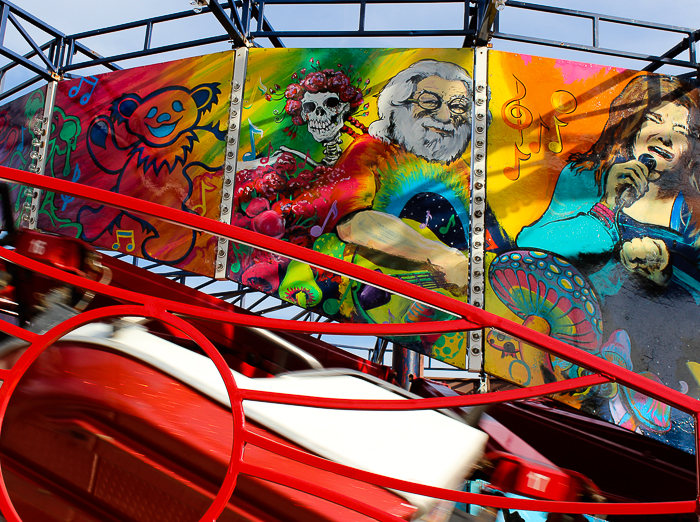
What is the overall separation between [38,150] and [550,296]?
356 cm

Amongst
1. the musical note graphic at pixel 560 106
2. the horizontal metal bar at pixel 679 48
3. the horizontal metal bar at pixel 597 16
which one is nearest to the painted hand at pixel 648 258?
the musical note graphic at pixel 560 106

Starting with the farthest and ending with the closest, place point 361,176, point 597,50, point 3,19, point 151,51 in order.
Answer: point 3,19 → point 151,51 → point 597,50 → point 361,176

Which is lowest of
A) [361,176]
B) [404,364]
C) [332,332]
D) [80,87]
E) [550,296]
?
[404,364]

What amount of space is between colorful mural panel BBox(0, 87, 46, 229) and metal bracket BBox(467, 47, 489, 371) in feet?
9.91

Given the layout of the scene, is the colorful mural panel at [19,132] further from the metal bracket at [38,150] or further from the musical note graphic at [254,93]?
the musical note graphic at [254,93]

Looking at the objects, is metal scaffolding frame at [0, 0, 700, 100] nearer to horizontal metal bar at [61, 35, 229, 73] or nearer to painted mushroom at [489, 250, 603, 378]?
horizontal metal bar at [61, 35, 229, 73]

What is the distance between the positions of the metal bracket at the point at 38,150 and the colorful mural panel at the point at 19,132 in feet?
0.10

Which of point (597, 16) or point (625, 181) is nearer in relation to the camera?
point (625, 181)

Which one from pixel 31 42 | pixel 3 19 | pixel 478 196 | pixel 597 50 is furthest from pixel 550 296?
pixel 3 19

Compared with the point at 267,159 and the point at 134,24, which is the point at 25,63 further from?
the point at 267,159

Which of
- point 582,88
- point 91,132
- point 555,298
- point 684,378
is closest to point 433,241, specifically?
point 555,298

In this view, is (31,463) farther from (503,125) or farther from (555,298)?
(503,125)

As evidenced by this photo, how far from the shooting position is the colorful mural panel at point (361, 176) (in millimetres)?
2393

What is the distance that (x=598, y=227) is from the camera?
2.34m
